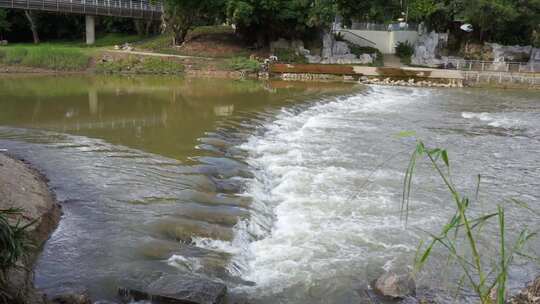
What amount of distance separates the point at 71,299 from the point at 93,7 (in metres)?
39.2

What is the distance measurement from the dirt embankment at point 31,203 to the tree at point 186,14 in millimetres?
26615

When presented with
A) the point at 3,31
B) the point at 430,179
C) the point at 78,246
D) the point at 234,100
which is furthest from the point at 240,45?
the point at 78,246

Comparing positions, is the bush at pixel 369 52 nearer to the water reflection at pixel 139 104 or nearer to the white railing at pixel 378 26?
the white railing at pixel 378 26

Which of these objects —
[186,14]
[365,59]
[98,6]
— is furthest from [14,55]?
[365,59]

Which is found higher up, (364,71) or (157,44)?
(157,44)

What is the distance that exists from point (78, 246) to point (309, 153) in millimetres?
7675

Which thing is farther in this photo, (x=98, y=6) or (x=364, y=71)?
(x=98, y=6)

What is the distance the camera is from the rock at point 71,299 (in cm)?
611

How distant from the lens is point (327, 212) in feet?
32.9

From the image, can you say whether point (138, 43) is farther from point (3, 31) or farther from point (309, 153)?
point (309, 153)

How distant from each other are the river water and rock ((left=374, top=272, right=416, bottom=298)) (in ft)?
0.97

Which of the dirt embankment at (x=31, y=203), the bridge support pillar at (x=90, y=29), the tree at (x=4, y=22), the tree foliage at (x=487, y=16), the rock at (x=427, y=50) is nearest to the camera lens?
the dirt embankment at (x=31, y=203)

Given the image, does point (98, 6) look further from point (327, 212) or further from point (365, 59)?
point (327, 212)

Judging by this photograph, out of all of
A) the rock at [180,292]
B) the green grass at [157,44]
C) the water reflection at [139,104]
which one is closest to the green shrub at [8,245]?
the rock at [180,292]
